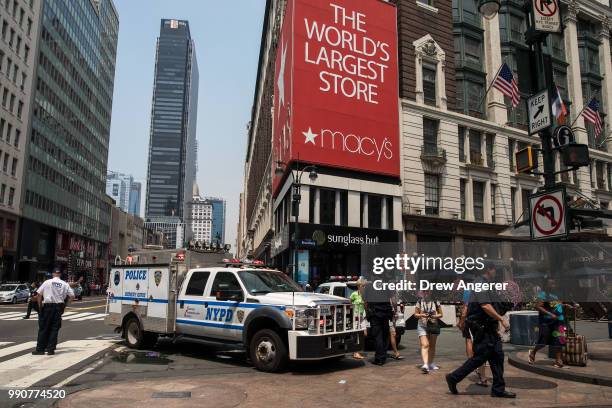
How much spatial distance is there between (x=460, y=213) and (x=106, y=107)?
77.6 m

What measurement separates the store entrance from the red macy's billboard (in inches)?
213

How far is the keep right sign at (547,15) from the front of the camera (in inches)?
390

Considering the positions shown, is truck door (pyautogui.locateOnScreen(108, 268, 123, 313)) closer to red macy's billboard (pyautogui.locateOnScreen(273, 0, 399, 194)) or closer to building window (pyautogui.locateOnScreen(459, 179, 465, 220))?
red macy's billboard (pyautogui.locateOnScreen(273, 0, 399, 194))

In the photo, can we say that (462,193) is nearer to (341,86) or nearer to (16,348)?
(341,86)

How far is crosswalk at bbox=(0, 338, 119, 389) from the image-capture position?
8.34 m

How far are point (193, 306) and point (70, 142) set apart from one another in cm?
6902

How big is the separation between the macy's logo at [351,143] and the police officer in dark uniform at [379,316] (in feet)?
59.7

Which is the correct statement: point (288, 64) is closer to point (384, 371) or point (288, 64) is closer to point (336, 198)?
point (336, 198)

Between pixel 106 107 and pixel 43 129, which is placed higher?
pixel 106 107

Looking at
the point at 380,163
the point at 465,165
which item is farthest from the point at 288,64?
the point at 465,165

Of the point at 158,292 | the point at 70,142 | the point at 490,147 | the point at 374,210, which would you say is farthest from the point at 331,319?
the point at 70,142

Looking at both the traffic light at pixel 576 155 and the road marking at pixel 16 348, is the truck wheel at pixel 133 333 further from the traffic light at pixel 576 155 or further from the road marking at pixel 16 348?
the traffic light at pixel 576 155

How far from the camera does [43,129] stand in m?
60.0

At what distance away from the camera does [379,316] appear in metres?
10.7
